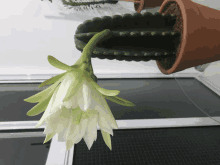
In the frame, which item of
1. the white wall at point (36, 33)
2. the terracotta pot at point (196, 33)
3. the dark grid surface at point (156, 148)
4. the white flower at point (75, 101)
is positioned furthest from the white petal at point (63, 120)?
the white wall at point (36, 33)

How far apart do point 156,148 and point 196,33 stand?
15.1 inches

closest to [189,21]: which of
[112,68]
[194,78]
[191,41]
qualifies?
[191,41]

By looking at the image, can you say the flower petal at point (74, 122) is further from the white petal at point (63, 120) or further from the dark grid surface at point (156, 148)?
the dark grid surface at point (156, 148)

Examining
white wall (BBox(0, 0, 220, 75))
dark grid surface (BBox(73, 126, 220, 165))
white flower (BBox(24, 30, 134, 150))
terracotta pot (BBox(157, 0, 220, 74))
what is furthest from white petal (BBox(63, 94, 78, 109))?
white wall (BBox(0, 0, 220, 75))

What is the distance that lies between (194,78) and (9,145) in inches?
36.2

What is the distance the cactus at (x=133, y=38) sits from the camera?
20 cm

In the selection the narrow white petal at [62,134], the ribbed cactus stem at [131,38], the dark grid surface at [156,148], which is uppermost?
the ribbed cactus stem at [131,38]

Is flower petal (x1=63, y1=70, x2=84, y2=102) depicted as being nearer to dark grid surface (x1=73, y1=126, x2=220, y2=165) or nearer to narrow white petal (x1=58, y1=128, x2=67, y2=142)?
narrow white petal (x1=58, y1=128, x2=67, y2=142)

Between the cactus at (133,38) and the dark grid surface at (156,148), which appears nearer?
the cactus at (133,38)

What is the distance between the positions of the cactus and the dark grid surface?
1.09ft

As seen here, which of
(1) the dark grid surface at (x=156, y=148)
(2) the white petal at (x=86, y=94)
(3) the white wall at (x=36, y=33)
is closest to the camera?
(2) the white petal at (x=86, y=94)

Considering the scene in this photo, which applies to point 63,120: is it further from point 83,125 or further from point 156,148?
point 156,148

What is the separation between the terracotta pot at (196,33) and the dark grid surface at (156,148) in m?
0.32

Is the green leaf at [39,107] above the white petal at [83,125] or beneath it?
above
